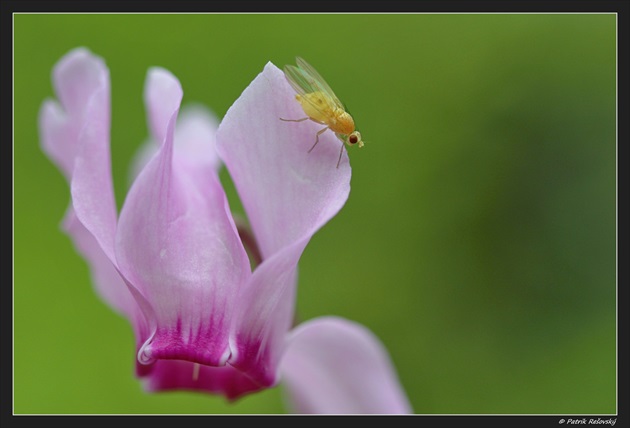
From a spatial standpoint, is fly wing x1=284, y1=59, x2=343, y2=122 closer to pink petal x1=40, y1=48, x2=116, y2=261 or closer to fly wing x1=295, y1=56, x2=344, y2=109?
fly wing x1=295, y1=56, x2=344, y2=109

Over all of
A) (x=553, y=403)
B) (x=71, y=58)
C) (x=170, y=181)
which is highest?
(x=71, y=58)

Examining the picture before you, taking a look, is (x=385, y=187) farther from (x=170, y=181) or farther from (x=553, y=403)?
(x=170, y=181)

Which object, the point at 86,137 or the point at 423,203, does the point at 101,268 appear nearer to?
the point at 86,137

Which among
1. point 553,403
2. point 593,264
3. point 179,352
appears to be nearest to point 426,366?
point 553,403

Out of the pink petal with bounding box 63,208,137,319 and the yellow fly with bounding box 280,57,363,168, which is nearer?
the yellow fly with bounding box 280,57,363,168

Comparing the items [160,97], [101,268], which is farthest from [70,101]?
[101,268]

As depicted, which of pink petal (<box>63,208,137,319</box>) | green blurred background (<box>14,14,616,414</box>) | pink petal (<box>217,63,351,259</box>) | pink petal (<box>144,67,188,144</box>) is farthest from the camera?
green blurred background (<box>14,14,616,414</box>)

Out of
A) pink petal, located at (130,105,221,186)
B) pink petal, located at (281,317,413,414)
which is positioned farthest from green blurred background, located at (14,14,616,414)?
pink petal, located at (281,317,413,414)

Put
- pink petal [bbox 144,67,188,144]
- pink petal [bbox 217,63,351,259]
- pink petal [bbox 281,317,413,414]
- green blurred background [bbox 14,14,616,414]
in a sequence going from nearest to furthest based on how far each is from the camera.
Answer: pink petal [bbox 217,63,351,259], pink petal [bbox 144,67,188,144], pink petal [bbox 281,317,413,414], green blurred background [bbox 14,14,616,414]
